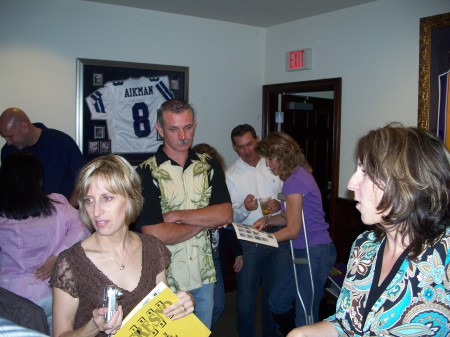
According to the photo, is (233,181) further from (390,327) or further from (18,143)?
(390,327)

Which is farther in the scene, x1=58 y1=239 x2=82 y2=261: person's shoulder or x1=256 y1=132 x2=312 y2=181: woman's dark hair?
x1=256 y1=132 x2=312 y2=181: woman's dark hair

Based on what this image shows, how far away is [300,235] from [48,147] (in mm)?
2051

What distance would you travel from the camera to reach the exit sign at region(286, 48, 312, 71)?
4945 millimetres

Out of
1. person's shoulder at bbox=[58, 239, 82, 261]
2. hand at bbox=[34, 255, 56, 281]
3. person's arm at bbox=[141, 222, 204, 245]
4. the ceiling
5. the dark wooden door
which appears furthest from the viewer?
the dark wooden door

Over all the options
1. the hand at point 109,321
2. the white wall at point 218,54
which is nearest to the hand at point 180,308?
the hand at point 109,321

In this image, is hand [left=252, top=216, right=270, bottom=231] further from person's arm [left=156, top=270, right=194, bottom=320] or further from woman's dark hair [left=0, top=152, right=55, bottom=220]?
person's arm [left=156, top=270, right=194, bottom=320]

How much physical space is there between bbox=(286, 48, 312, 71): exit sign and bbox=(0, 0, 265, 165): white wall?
1.64 feet

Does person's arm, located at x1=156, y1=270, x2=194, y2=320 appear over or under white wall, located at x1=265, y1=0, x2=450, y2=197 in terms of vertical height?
under

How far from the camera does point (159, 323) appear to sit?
1434mm

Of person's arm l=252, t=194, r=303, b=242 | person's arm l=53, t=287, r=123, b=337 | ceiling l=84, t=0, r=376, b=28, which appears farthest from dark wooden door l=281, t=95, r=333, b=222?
person's arm l=53, t=287, r=123, b=337

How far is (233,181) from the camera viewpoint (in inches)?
140

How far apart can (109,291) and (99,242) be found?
16.8 inches

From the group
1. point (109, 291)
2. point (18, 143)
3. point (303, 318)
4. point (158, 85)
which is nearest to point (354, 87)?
point (158, 85)

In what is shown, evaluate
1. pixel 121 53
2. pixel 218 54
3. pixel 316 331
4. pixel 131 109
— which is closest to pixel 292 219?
pixel 316 331
